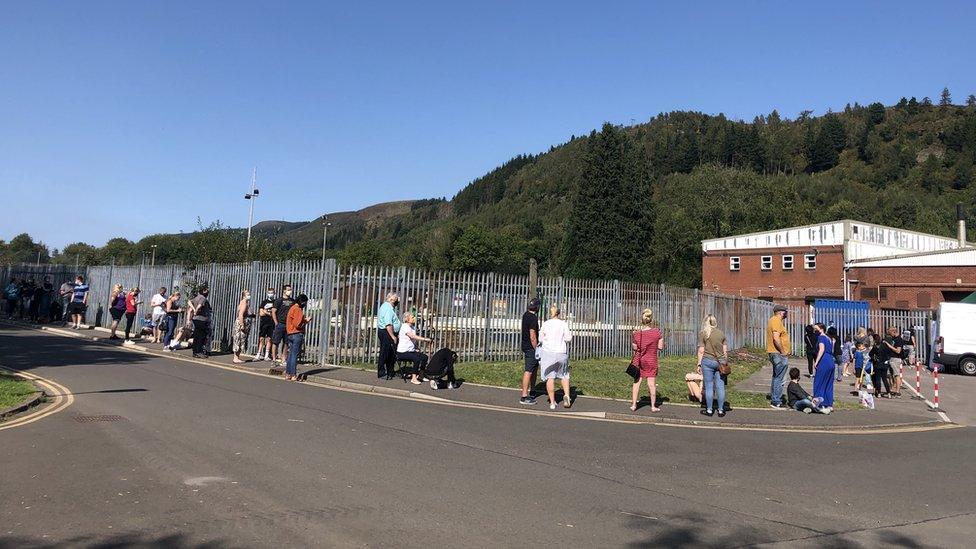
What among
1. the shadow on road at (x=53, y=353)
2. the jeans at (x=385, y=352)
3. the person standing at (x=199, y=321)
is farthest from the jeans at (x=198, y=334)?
the jeans at (x=385, y=352)

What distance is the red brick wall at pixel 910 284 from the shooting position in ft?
147

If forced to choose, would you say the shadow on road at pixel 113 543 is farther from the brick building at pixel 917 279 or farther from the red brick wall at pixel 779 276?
the red brick wall at pixel 779 276

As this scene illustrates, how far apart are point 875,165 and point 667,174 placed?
4269 centimetres

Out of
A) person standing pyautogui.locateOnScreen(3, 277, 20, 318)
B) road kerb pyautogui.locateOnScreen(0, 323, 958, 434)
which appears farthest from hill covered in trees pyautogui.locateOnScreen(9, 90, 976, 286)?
road kerb pyautogui.locateOnScreen(0, 323, 958, 434)

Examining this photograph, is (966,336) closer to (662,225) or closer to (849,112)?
(662,225)

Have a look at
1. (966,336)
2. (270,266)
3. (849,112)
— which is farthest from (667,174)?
(270,266)

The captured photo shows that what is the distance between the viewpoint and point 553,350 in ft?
37.6

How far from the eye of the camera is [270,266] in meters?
18.4

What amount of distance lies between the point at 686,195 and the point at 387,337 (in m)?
84.9

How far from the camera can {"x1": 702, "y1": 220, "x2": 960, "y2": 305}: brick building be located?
5241 cm

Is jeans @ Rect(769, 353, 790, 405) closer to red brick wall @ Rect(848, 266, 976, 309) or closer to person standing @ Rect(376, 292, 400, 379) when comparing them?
person standing @ Rect(376, 292, 400, 379)

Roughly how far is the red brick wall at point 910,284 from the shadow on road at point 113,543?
164 feet

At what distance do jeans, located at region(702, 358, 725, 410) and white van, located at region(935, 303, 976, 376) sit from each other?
56.8 ft

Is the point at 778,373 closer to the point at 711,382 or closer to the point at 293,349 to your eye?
the point at 711,382
